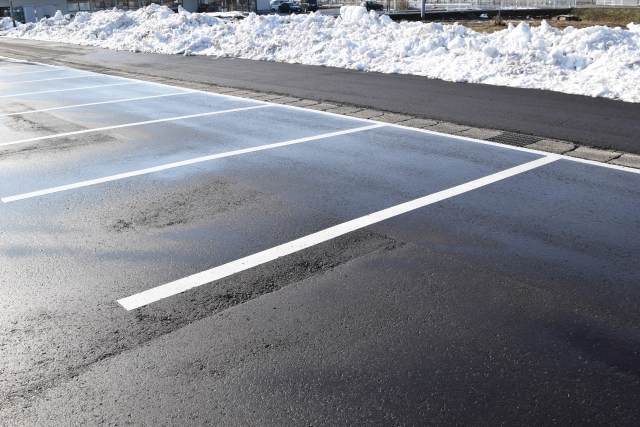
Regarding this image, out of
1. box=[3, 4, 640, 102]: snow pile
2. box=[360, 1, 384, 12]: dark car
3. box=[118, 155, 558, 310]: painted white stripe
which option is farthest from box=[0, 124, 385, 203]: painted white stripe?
box=[360, 1, 384, 12]: dark car

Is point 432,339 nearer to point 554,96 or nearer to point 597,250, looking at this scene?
point 597,250

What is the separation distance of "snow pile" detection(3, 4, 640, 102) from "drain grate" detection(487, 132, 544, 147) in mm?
3448

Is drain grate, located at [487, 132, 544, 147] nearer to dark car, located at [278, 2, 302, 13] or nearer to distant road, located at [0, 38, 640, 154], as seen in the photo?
distant road, located at [0, 38, 640, 154]

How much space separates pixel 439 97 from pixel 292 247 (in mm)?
7907

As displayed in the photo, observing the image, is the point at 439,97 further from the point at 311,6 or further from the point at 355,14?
the point at 311,6

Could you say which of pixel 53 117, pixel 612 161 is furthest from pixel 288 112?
pixel 612 161

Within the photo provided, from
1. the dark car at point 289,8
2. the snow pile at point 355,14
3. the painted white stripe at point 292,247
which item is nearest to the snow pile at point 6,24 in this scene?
the dark car at point 289,8

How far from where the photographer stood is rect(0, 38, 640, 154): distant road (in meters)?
9.55

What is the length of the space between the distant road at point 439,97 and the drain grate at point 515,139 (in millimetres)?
215

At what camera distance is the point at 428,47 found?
680 inches

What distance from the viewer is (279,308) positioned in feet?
14.9

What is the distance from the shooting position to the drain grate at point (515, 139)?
29.4ft

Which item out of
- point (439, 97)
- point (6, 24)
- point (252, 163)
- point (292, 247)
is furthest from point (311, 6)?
point (292, 247)

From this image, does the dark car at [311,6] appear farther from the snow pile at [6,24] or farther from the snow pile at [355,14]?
the snow pile at [355,14]
